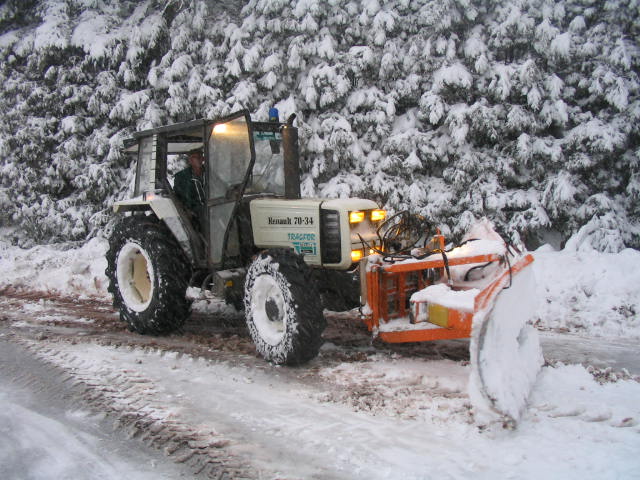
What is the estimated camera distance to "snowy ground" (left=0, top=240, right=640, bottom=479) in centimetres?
288

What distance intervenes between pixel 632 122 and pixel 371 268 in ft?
19.6

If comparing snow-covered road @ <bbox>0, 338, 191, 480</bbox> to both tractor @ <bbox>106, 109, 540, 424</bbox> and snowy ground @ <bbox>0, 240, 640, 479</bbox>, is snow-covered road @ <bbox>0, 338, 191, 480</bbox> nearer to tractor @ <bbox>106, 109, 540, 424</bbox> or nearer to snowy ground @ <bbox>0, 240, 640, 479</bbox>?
snowy ground @ <bbox>0, 240, 640, 479</bbox>

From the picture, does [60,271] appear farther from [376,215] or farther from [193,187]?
[376,215]

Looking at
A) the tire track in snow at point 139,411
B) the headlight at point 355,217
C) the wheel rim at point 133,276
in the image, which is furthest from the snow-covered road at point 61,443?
the headlight at point 355,217

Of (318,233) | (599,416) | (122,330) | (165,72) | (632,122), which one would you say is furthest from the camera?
(165,72)

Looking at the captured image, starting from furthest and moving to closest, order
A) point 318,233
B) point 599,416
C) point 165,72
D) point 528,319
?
point 165,72
point 318,233
point 528,319
point 599,416

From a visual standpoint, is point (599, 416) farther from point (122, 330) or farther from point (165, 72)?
point (165, 72)

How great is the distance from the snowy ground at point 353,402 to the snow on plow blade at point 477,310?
200 millimetres

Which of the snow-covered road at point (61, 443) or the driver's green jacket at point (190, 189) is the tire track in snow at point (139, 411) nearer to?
the snow-covered road at point (61, 443)

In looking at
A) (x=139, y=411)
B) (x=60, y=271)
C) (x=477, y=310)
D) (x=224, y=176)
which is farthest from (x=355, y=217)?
(x=60, y=271)

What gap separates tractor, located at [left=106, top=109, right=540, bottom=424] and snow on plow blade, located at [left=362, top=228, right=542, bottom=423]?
0.01 metres

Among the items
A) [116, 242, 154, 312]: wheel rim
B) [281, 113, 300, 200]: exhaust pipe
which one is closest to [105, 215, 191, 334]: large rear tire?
[116, 242, 154, 312]: wheel rim

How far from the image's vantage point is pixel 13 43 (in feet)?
39.2

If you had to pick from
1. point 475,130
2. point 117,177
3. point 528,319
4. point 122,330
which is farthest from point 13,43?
point 528,319
